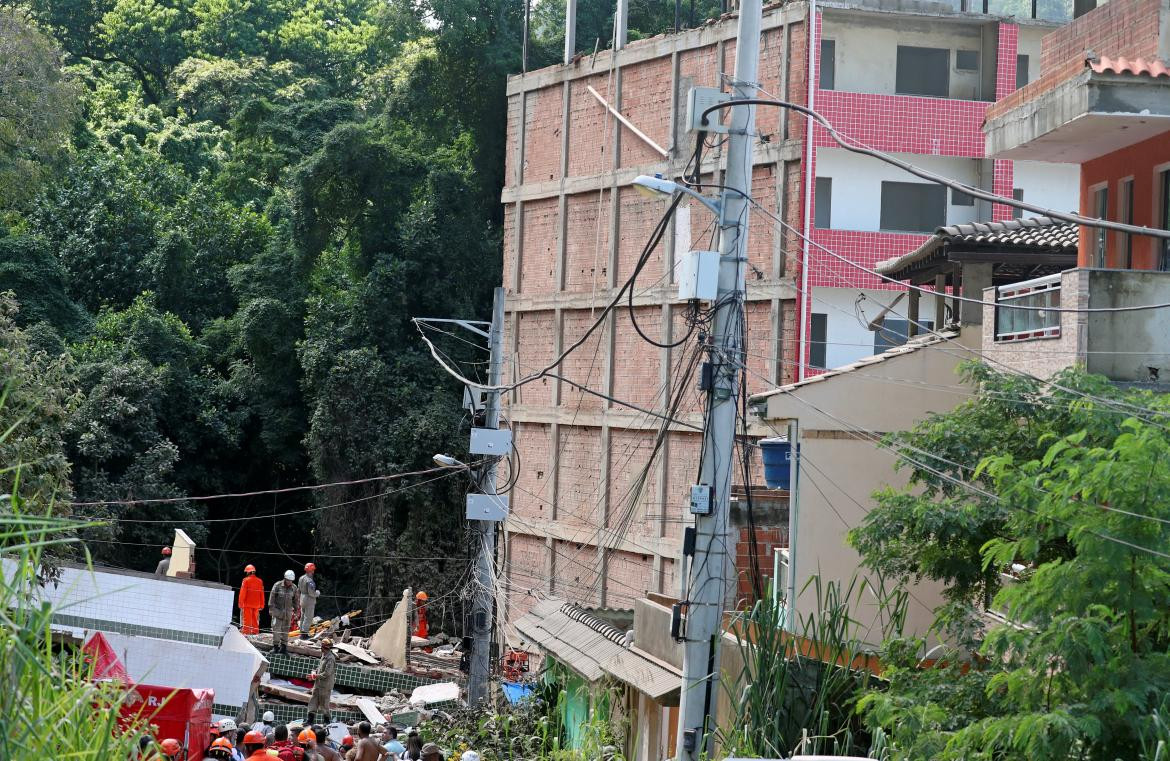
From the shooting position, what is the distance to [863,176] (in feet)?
89.0

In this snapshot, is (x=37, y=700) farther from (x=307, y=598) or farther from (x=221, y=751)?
(x=307, y=598)

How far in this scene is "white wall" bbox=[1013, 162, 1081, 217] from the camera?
2738cm

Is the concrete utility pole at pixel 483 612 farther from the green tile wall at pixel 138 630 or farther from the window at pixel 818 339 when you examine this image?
the window at pixel 818 339

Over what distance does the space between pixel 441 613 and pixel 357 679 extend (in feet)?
34.0

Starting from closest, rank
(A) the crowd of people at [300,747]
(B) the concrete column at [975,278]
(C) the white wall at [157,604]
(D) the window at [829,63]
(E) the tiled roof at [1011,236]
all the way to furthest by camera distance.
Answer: (A) the crowd of people at [300,747], (E) the tiled roof at [1011,236], (B) the concrete column at [975,278], (C) the white wall at [157,604], (D) the window at [829,63]

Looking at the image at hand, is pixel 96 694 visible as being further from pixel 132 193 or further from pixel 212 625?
pixel 132 193

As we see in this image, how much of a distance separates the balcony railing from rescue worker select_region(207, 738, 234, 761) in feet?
26.5

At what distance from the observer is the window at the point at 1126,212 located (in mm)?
14414

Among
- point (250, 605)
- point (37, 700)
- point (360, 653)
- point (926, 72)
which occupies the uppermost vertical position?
point (926, 72)

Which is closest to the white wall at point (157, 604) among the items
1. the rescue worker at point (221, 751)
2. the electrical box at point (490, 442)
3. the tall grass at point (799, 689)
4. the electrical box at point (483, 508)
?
the electrical box at point (483, 508)

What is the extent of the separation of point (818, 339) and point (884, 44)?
5748 millimetres

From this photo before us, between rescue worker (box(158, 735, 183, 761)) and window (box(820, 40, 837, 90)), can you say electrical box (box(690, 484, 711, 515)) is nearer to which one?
rescue worker (box(158, 735, 183, 761))

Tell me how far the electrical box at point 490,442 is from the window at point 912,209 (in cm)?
1000

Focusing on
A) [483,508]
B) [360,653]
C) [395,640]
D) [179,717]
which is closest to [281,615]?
[360,653]
